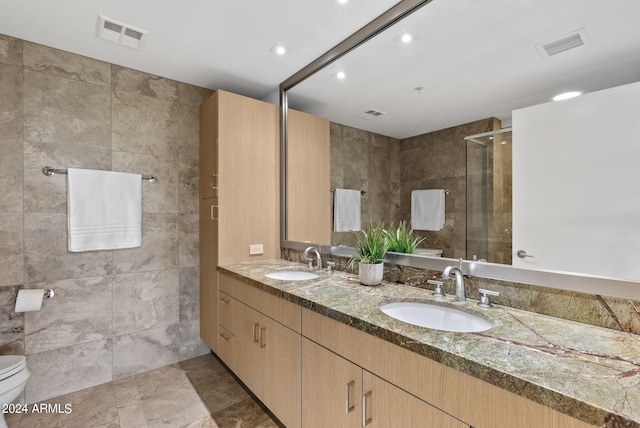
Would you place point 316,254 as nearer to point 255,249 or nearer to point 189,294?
point 255,249

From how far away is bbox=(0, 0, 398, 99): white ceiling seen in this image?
1.67 m

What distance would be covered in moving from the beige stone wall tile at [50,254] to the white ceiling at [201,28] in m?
1.19

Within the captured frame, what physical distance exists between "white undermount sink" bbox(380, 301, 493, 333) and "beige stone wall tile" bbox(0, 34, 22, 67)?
2.73 m

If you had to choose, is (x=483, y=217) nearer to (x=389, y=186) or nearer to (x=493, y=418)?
(x=389, y=186)

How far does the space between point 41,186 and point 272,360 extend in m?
1.93

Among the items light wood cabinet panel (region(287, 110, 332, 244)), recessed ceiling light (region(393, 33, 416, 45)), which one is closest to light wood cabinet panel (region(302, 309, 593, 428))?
light wood cabinet panel (region(287, 110, 332, 244))

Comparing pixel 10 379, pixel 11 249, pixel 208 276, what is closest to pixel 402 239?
pixel 208 276

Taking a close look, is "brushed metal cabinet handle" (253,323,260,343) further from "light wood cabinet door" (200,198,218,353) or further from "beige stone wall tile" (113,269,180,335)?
"beige stone wall tile" (113,269,180,335)

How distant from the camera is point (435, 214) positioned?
1.55 meters

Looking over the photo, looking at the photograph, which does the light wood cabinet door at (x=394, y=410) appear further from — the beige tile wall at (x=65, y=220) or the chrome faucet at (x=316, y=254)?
the beige tile wall at (x=65, y=220)

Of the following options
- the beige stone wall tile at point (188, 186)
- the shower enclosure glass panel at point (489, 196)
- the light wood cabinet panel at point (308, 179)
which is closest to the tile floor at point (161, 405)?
the light wood cabinet panel at point (308, 179)

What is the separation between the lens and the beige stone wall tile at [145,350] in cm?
231

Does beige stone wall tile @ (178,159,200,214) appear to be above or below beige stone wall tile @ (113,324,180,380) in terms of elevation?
above

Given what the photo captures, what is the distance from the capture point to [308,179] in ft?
8.12
